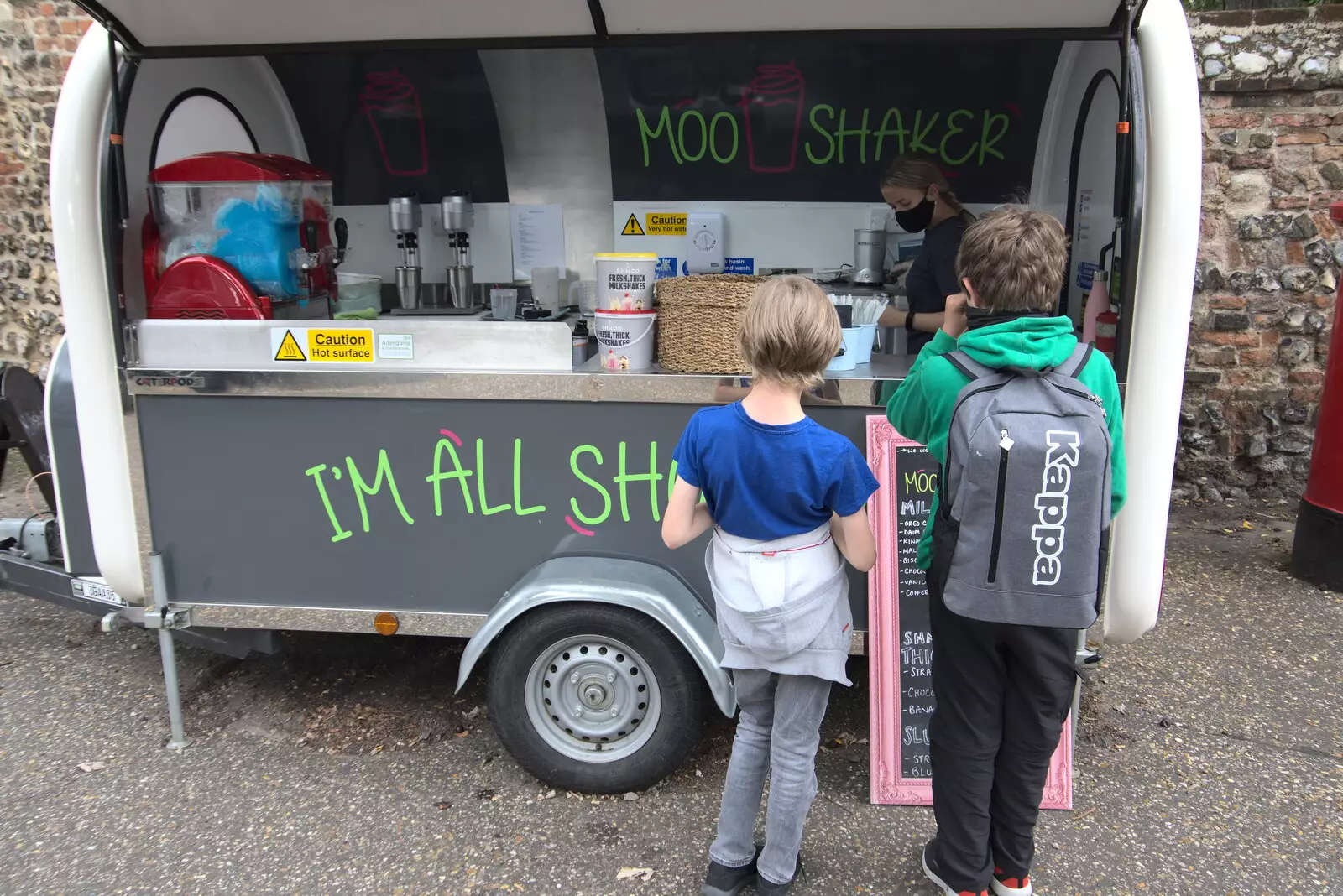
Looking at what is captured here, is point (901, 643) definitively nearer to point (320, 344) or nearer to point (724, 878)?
point (724, 878)

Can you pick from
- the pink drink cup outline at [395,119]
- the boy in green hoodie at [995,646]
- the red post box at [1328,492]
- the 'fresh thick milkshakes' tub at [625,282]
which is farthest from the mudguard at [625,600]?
the red post box at [1328,492]

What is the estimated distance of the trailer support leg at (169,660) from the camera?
9.36ft

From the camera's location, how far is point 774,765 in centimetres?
217

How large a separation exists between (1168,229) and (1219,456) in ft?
13.2

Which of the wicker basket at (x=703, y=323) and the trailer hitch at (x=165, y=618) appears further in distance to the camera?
the trailer hitch at (x=165, y=618)

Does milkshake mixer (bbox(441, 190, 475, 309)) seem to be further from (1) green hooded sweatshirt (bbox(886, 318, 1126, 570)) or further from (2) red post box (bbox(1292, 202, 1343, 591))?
(2) red post box (bbox(1292, 202, 1343, 591))

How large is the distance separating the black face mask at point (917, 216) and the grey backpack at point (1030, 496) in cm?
170

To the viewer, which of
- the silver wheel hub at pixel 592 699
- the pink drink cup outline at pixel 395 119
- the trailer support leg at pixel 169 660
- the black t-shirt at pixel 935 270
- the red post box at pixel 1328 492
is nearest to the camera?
the silver wheel hub at pixel 592 699

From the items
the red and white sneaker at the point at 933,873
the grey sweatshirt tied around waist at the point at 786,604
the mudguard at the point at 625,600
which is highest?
the grey sweatshirt tied around waist at the point at 786,604

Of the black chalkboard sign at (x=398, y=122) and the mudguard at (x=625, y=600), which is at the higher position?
the black chalkboard sign at (x=398, y=122)

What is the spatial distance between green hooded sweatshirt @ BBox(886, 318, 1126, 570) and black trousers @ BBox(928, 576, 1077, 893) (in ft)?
0.83

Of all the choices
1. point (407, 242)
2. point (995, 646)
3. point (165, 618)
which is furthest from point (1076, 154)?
point (165, 618)

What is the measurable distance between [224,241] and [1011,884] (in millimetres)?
2903

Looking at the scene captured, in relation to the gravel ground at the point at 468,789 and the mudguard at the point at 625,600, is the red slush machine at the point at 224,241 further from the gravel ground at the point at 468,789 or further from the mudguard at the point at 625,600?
the gravel ground at the point at 468,789
